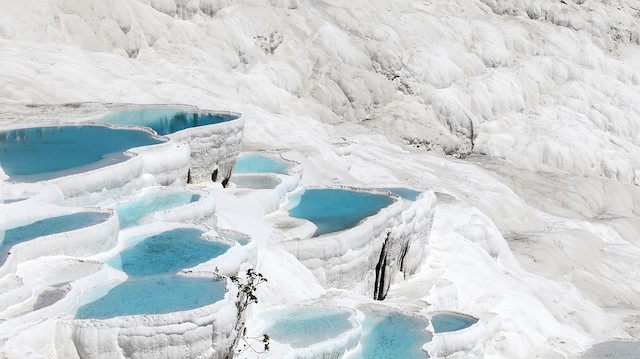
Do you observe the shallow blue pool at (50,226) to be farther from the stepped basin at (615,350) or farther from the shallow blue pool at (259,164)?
the stepped basin at (615,350)

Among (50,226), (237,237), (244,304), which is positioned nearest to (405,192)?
(237,237)

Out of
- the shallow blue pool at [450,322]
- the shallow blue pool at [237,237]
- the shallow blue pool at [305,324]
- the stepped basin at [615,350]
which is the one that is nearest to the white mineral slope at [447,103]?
the stepped basin at [615,350]

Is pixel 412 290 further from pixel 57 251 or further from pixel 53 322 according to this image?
pixel 53 322

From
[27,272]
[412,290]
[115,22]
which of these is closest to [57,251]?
[27,272]

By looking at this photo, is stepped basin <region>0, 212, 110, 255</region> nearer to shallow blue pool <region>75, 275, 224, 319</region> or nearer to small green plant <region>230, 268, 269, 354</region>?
shallow blue pool <region>75, 275, 224, 319</region>

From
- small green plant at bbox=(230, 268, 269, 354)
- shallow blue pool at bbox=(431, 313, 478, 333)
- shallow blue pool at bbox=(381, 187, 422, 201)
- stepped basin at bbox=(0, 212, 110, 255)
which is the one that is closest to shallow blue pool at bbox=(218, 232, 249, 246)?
small green plant at bbox=(230, 268, 269, 354)

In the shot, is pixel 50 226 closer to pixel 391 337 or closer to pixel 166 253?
pixel 166 253
